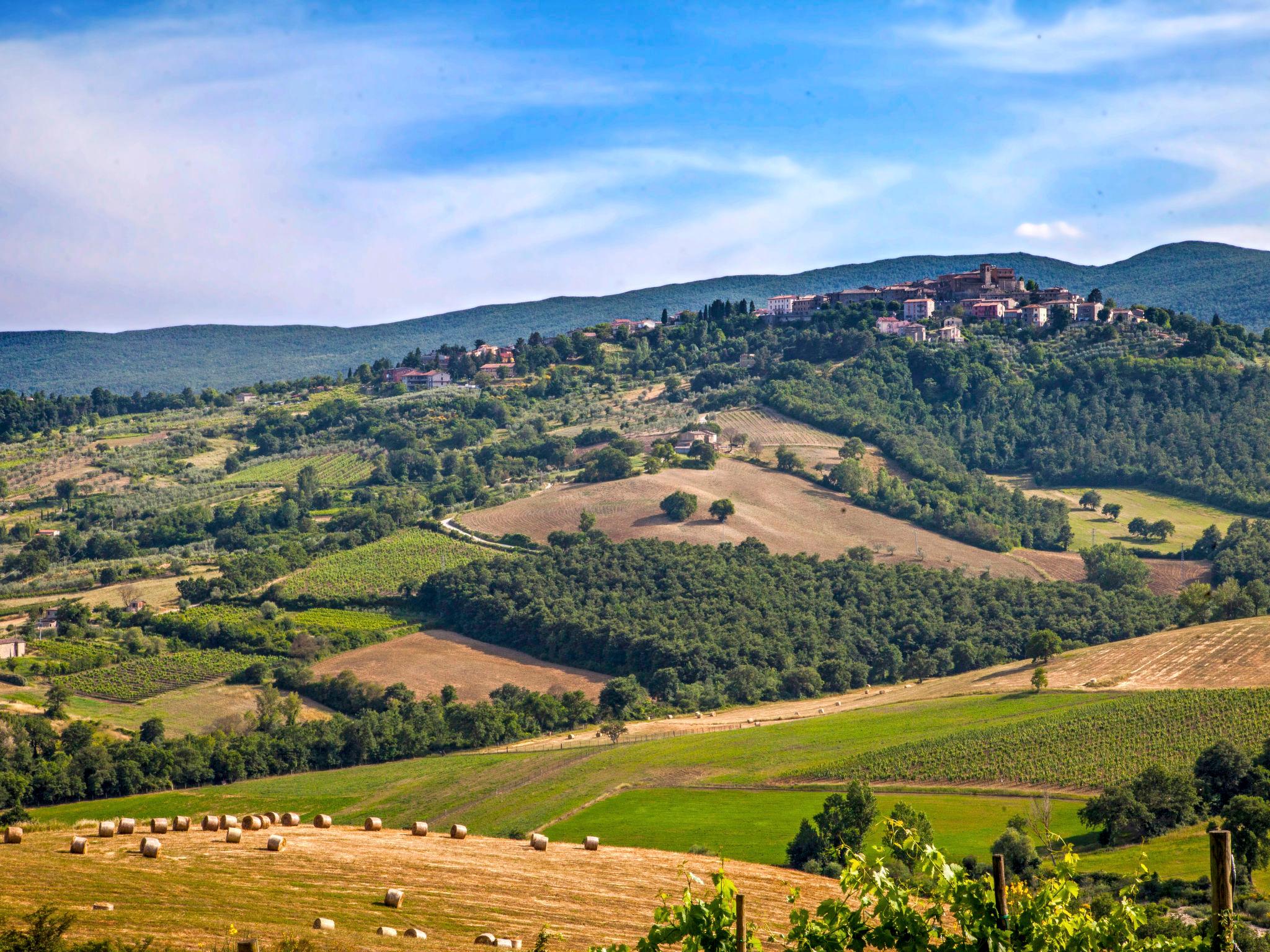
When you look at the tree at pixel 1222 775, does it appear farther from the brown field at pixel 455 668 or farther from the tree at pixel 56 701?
the tree at pixel 56 701

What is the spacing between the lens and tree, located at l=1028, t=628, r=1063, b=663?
9012 cm

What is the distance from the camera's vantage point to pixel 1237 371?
523ft

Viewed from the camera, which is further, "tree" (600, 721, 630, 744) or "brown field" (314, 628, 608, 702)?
"brown field" (314, 628, 608, 702)

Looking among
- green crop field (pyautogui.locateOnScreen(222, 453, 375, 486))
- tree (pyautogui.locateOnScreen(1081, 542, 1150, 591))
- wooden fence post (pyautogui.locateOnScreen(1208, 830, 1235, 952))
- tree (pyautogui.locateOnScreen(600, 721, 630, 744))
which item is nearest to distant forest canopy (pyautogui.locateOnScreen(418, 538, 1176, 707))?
tree (pyautogui.locateOnScreen(1081, 542, 1150, 591))

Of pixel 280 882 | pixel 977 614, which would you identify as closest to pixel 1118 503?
pixel 977 614

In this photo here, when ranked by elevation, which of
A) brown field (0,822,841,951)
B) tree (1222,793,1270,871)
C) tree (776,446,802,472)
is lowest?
tree (1222,793,1270,871)

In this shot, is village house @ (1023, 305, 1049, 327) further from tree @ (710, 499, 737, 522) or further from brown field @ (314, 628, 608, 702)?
brown field @ (314, 628, 608, 702)

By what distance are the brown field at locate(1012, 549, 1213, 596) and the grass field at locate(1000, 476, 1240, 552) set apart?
164 inches

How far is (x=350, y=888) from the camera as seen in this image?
84.6ft

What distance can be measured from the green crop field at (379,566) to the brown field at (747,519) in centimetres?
689

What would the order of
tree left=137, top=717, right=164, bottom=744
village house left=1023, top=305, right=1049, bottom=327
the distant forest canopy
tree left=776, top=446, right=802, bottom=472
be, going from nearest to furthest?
tree left=137, top=717, right=164, bottom=744, the distant forest canopy, tree left=776, top=446, right=802, bottom=472, village house left=1023, top=305, right=1049, bottom=327

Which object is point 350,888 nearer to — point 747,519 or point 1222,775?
point 1222,775

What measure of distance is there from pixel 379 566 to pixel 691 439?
47656 millimetres

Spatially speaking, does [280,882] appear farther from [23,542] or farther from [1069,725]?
[23,542]
